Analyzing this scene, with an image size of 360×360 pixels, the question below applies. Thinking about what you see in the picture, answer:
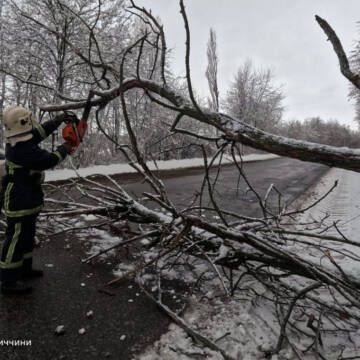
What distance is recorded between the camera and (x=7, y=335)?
155 cm

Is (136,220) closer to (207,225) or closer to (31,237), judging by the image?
(31,237)

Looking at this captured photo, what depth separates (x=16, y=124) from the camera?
199 centimetres

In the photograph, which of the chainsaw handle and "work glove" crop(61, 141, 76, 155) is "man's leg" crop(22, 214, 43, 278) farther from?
the chainsaw handle

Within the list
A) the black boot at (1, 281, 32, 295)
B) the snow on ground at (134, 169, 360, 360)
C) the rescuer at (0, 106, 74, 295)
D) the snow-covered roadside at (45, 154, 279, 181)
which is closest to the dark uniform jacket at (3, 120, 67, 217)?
the rescuer at (0, 106, 74, 295)

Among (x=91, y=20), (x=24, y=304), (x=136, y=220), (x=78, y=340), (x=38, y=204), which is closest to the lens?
(x=78, y=340)

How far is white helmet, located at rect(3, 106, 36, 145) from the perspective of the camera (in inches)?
77.5

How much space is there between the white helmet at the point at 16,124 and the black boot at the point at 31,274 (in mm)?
1159

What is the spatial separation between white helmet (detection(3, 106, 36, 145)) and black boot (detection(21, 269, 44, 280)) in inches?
45.6

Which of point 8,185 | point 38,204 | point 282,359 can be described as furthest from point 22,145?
point 282,359

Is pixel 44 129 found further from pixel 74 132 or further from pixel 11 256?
pixel 11 256

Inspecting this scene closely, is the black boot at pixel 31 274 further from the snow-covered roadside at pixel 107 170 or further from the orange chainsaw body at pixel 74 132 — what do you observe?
the snow-covered roadside at pixel 107 170

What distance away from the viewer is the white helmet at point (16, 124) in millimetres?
1969

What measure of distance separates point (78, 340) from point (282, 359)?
1.26m

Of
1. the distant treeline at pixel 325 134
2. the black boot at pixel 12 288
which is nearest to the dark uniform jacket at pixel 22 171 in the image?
the black boot at pixel 12 288
